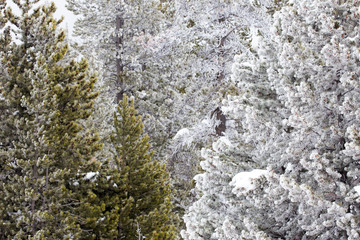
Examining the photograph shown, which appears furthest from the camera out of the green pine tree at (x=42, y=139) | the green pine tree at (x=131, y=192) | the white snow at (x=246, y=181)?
the green pine tree at (x=131, y=192)

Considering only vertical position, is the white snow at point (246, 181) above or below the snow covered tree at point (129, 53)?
below

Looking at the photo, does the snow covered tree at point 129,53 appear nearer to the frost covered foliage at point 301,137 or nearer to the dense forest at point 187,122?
the dense forest at point 187,122

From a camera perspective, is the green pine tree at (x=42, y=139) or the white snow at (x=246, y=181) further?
the green pine tree at (x=42, y=139)

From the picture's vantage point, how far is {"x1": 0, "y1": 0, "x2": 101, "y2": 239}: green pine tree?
8.81 metres

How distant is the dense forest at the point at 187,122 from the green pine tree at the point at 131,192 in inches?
1.5

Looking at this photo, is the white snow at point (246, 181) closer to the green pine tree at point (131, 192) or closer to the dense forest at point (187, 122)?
the dense forest at point (187, 122)

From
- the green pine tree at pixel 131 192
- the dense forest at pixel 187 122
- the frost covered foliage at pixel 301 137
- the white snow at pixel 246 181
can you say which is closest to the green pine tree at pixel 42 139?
the dense forest at pixel 187 122

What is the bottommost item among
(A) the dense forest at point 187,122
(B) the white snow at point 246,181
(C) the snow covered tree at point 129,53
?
(B) the white snow at point 246,181

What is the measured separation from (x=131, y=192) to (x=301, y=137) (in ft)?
21.8

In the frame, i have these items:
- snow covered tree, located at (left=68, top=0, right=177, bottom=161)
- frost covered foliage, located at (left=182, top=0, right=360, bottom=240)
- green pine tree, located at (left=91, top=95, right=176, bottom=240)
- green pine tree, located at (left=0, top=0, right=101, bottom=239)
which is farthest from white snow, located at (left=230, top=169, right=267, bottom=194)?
snow covered tree, located at (left=68, top=0, right=177, bottom=161)

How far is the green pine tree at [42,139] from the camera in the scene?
8.81 meters

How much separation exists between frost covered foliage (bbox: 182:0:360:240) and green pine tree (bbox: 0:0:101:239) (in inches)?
179

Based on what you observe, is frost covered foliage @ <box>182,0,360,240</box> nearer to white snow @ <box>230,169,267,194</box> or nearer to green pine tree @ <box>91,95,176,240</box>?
white snow @ <box>230,169,267,194</box>

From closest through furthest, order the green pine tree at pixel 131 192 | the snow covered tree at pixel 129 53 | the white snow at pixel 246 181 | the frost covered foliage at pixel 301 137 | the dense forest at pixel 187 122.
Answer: the frost covered foliage at pixel 301 137, the dense forest at pixel 187 122, the white snow at pixel 246 181, the green pine tree at pixel 131 192, the snow covered tree at pixel 129 53
